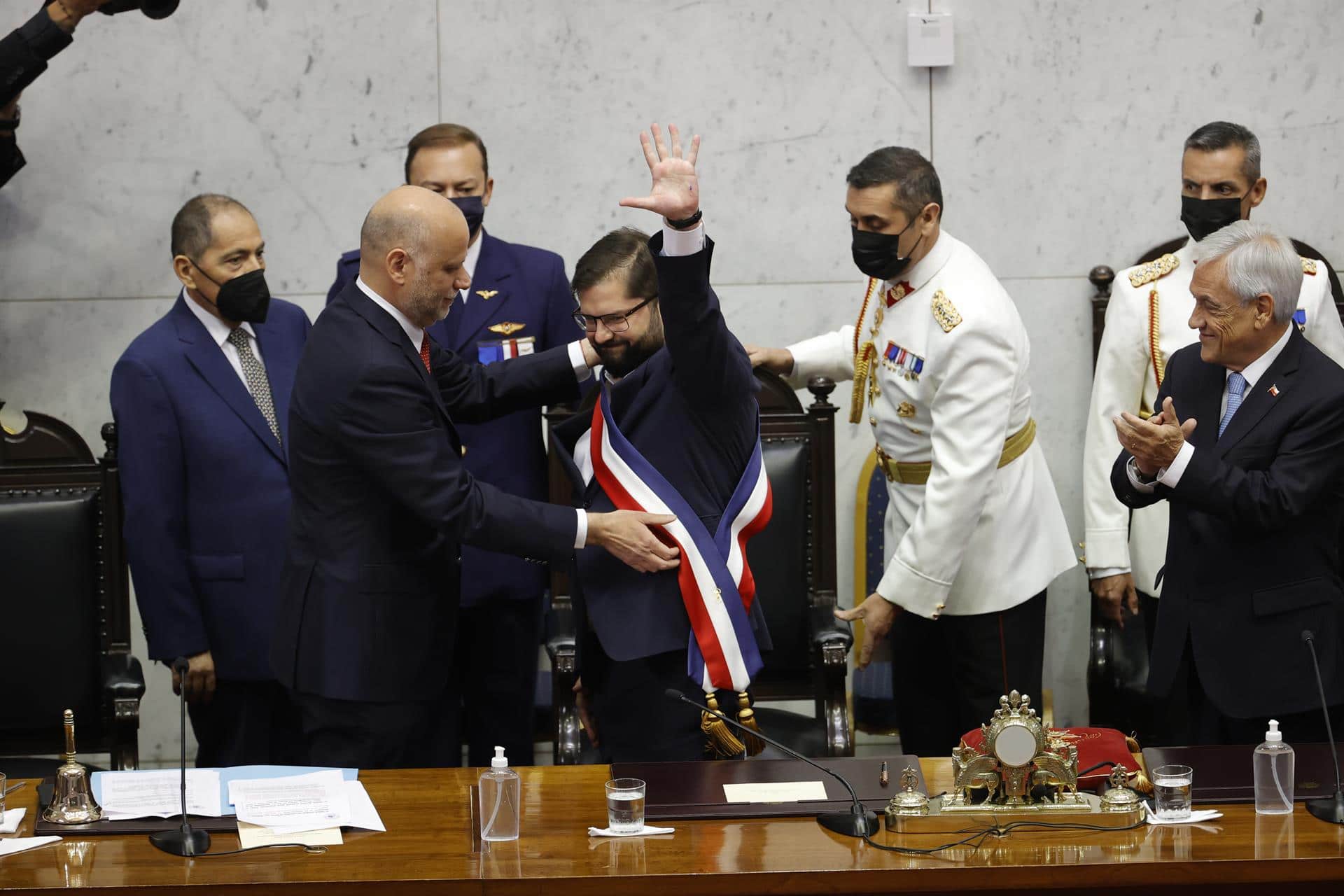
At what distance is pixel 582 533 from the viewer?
2.60 meters

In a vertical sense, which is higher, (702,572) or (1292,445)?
(1292,445)

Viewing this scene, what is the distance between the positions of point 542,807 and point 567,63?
2.58 metres

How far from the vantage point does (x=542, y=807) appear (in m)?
2.34

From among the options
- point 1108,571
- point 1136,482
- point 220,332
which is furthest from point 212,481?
point 1108,571

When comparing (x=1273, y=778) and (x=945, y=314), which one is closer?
(x=1273, y=778)

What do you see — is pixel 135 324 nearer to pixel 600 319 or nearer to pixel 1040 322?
pixel 600 319

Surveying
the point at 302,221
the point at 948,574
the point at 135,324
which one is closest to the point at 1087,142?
the point at 948,574

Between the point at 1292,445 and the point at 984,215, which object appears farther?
the point at 984,215

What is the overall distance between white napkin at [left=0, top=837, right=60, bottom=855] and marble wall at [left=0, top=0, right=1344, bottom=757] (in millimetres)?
2168

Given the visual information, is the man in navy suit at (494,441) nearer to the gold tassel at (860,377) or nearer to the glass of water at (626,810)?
the gold tassel at (860,377)

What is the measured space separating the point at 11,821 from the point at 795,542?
6.33ft

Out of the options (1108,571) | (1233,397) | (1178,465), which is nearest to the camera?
(1178,465)

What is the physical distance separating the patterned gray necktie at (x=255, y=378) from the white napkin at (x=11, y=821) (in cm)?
124

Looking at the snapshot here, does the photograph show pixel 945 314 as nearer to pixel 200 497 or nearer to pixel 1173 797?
pixel 1173 797
